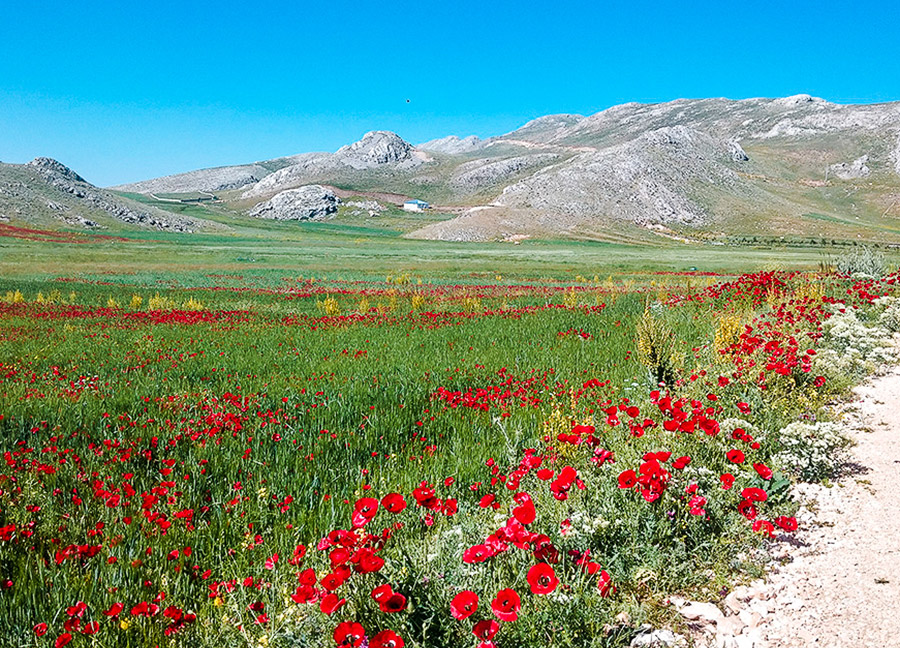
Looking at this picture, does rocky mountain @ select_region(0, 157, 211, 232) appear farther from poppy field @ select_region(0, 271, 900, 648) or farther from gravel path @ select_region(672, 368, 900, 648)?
gravel path @ select_region(672, 368, 900, 648)

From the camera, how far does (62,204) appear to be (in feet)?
407

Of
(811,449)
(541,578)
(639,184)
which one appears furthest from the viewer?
(639,184)

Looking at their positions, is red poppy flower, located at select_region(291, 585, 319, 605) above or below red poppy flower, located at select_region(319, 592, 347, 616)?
below

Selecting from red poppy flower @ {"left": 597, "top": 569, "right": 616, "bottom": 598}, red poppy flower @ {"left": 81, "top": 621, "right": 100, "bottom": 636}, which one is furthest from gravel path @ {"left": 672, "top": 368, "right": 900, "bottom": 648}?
red poppy flower @ {"left": 81, "top": 621, "right": 100, "bottom": 636}

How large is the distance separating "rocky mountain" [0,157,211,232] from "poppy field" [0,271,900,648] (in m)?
126

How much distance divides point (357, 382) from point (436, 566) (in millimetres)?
5481

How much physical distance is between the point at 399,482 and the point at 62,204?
15449 centimetres

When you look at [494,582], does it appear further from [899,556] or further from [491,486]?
[899,556]

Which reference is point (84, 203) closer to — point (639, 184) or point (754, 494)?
point (639, 184)

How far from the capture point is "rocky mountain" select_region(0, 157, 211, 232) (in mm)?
112000

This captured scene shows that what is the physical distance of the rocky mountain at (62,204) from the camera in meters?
112

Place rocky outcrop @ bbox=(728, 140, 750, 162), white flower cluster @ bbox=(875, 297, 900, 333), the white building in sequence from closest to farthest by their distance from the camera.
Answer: white flower cluster @ bbox=(875, 297, 900, 333) → rocky outcrop @ bbox=(728, 140, 750, 162) → the white building

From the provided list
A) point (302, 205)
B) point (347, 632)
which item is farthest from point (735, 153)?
point (347, 632)

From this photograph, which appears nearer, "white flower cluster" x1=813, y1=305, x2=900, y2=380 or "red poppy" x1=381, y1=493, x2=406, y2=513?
"red poppy" x1=381, y1=493, x2=406, y2=513
